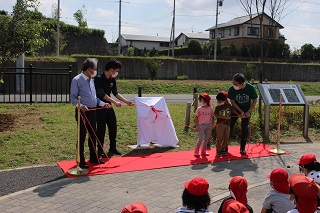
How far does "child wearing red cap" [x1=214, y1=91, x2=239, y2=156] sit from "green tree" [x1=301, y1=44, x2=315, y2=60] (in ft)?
146

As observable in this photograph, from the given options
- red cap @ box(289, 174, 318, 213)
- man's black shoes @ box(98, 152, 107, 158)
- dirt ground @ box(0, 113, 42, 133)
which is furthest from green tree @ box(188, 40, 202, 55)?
red cap @ box(289, 174, 318, 213)

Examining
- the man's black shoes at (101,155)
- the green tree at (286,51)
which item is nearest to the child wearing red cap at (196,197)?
the man's black shoes at (101,155)

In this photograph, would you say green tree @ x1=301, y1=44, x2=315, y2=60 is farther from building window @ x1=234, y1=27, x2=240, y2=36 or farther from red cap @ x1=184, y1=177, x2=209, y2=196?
red cap @ x1=184, y1=177, x2=209, y2=196

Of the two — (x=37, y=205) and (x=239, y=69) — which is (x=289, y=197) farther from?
(x=239, y=69)

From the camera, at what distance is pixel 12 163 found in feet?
21.7

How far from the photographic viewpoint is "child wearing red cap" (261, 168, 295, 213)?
3.57m

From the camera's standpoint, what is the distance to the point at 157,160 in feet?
23.8

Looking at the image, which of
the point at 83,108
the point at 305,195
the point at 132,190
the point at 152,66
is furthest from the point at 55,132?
the point at 152,66

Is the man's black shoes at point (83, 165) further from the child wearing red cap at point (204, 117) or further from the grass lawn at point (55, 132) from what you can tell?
the child wearing red cap at point (204, 117)

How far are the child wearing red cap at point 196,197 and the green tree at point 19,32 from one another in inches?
335

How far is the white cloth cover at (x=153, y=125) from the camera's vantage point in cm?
817

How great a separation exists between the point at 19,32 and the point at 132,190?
655 cm

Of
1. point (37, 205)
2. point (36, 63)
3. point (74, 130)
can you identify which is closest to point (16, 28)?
point (74, 130)

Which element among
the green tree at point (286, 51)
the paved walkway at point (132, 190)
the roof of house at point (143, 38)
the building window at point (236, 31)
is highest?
the roof of house at point (143, 38)
